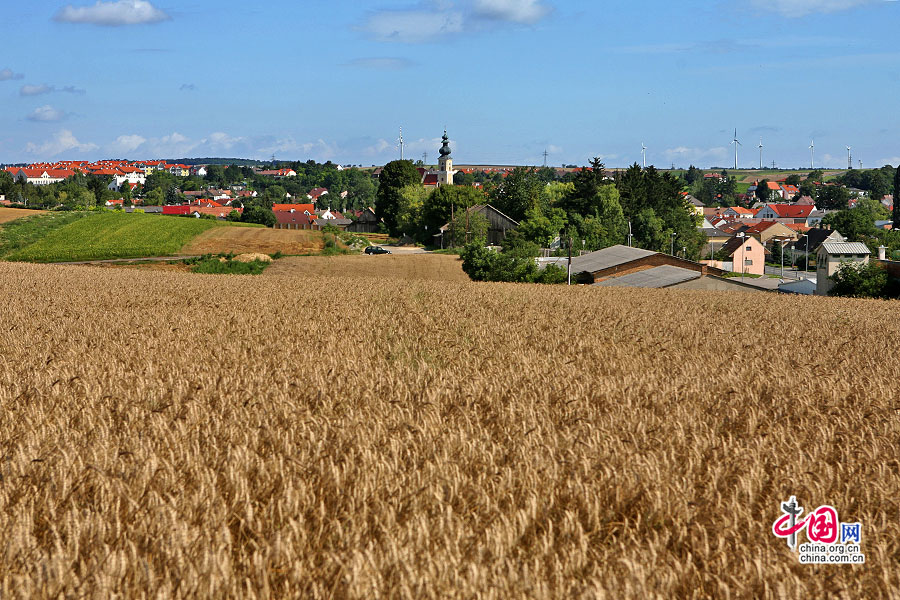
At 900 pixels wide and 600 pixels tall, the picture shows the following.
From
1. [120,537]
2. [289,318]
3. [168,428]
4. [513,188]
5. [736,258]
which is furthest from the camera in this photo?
[513,188]

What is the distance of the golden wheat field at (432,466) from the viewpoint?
15.6 feet

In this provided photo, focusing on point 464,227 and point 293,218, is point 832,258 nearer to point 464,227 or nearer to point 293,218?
point 464,227

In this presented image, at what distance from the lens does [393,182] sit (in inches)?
5315

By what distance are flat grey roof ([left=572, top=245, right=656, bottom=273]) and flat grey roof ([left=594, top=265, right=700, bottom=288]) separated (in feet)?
9.09

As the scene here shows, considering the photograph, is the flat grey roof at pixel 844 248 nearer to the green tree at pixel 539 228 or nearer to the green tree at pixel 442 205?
the green tree at pixel 539 228

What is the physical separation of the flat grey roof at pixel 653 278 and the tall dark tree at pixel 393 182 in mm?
74886

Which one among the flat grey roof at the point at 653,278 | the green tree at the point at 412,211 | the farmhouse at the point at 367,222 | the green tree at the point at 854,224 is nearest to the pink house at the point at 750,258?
the green tree at the point at 854,224

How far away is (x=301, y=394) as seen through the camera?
938 cm

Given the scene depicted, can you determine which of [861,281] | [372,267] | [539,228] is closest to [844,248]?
[861,281]

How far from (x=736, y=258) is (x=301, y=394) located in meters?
103

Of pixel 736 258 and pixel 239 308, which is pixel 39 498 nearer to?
pixel 239 308

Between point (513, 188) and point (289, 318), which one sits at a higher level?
point (513, 188)

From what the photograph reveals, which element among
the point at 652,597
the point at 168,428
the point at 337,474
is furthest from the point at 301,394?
the point at 652,597

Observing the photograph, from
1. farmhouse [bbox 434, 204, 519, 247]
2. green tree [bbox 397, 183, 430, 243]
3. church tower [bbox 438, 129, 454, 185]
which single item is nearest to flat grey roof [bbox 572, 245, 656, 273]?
farmhouse [bbox 434, 204, 519, 247]
